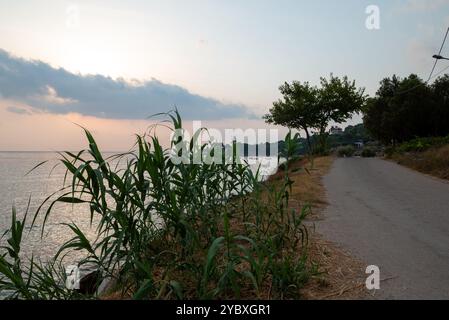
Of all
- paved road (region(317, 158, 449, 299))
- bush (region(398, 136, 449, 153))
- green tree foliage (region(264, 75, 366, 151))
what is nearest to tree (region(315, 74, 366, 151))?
green tree foliage (region(264, 75, 366, 151))

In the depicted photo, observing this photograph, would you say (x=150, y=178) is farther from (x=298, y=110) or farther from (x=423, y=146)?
(x=298, y=110)

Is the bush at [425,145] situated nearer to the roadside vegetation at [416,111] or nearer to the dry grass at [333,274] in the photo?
the roadside vegetation at [416,111]

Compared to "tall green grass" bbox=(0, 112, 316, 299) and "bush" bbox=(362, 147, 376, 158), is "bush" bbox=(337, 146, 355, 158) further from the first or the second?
"tall green grass" bbox=(0, 112, 316, 299)

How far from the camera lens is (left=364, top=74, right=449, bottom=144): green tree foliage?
110 ft

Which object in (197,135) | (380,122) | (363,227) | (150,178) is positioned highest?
(380,122)

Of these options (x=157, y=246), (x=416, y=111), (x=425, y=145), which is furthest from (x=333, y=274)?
(x=416, y=111)

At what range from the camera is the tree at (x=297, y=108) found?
36.7 metres

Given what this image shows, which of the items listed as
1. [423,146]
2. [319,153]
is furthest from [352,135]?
[423,146]

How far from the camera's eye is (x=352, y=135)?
72.1m

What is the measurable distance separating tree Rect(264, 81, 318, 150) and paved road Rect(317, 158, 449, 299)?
27593 millimetres

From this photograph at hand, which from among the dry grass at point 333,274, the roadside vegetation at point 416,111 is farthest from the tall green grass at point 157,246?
the roadside vegetation at point 416,111

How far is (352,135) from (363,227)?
70518 millimetres

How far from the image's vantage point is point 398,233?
512cm

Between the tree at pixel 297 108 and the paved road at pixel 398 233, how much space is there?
90.5 ft
